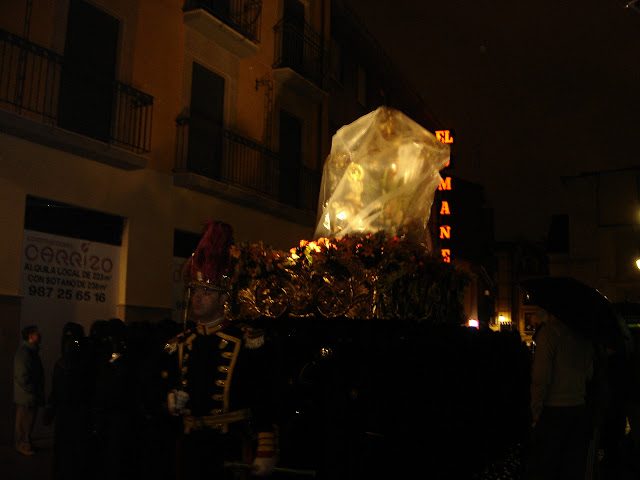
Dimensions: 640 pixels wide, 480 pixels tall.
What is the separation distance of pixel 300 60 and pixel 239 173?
4.29 metres

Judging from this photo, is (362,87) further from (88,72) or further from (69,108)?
(69,108)

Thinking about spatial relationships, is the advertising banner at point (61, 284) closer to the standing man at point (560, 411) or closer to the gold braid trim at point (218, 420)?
the gold braid trim at point (218, 420)

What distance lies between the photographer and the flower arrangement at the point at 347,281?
6.68 meters

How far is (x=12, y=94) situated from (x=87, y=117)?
144 centimetres

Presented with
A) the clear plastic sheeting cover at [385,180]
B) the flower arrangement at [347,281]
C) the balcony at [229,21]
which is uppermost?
the balcony at [229,21]

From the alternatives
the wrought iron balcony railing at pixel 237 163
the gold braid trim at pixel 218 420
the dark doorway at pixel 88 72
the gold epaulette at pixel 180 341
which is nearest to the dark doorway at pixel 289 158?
the wrought iron balcony railing at pixel 237 163

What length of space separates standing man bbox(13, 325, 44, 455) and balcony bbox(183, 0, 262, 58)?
702cm

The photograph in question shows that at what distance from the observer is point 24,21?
1001 cm

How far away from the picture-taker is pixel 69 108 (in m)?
10.8

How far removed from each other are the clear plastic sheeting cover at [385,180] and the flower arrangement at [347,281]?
633 mm

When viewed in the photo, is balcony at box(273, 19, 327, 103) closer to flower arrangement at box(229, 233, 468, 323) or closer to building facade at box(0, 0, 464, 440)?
building facade at box(0, 0, 464, 440)

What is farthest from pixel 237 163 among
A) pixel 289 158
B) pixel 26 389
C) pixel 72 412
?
pixel 72 412

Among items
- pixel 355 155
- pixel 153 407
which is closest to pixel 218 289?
pixel 153 407

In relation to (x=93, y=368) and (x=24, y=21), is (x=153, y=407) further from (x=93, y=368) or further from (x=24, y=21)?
(x=24, y=21)
